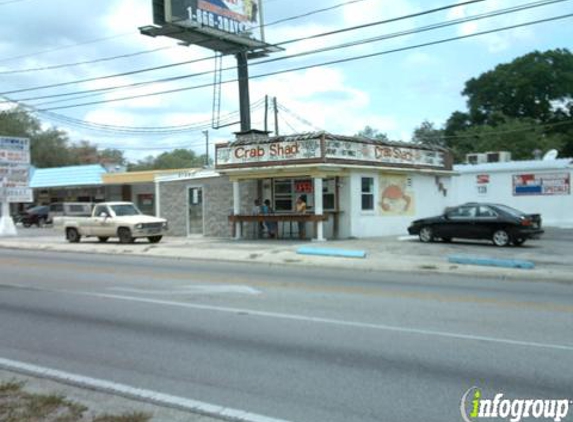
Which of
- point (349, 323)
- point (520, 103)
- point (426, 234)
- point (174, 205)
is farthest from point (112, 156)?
point (349, 323)

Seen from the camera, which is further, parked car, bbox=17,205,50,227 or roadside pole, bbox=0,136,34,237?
parked car, bbox=17,205,50,227

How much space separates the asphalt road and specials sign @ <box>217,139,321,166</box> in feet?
34.0

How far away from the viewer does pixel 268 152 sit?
80.2 ft

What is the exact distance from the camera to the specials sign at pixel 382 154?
77.4 ft

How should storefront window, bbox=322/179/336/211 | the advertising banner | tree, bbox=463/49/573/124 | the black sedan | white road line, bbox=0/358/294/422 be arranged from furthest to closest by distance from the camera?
tree, bbox=463/49/573/124 < the advertising banner < storefront window, bbox=322/179/336/211 < the black sedan < white road line, bbox=0/358/294/422

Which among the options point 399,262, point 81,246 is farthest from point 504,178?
point 81,246

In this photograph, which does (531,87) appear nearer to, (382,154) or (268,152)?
(382,154)

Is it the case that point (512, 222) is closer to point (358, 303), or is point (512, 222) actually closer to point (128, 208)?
point (358, 303)

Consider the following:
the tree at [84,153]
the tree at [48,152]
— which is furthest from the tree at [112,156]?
the tree at [48,152]

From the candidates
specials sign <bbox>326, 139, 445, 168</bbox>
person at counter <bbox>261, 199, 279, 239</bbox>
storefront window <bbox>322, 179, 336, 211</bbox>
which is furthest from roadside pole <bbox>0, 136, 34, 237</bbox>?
specials sign <bbox>326, 139, 445, 168</bbox>

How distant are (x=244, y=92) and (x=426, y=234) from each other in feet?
56.2

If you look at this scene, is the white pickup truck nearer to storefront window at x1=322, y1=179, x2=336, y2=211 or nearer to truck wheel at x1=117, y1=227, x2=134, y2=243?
truck wheel at x1=117, y1=227, x2=134, y2=243

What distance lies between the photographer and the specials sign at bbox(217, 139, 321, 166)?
2320 cm

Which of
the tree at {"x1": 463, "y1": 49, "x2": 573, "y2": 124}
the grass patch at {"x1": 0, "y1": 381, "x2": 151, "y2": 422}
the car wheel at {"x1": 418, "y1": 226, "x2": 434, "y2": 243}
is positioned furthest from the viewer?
the tree at {"x1": 463, "y1": 49, "x2": 573, "y2": 124}
